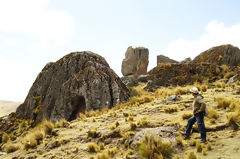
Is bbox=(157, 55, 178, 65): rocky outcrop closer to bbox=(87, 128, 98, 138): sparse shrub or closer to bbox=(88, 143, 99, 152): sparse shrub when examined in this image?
bbox=(87, 128, 98, 138): sparse shrub

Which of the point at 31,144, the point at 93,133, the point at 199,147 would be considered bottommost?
the point at 31,144

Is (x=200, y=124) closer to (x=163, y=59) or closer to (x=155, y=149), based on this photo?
(x=155, y=149)

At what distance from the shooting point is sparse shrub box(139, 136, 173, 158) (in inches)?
276

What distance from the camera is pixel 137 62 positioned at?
3997 centimetres

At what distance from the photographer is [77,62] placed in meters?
19.6

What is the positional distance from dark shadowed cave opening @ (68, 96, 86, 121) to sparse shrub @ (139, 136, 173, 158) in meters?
10.6

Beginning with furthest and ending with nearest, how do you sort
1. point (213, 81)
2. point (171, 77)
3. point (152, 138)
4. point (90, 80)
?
point (171, 77), point (213, 81), point (90, 80), point (152, 138)

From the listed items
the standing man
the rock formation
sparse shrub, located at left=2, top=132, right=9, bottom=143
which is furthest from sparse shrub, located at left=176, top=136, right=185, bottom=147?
the rock formation

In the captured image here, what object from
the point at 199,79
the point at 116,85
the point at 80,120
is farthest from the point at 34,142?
the point at 199,79

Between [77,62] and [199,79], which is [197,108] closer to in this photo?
[77,62]

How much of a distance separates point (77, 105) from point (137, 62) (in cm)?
2432

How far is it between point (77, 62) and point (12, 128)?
A: 9.13 metres

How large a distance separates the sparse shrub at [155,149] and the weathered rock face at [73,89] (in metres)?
8.93

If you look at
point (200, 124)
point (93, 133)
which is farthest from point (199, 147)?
point (93, 133)
